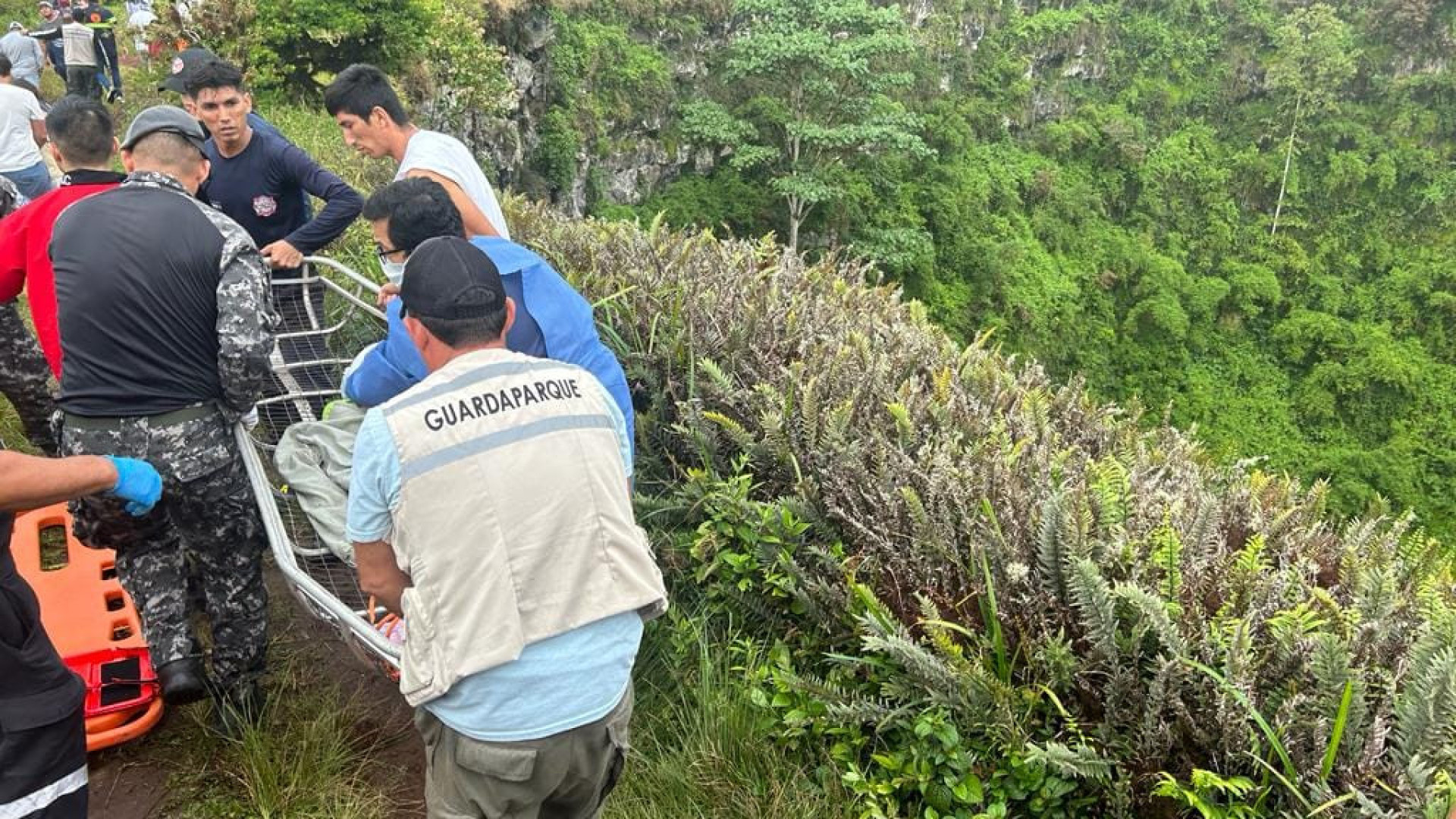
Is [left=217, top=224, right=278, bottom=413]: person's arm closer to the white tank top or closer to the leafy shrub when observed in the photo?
the white tank top

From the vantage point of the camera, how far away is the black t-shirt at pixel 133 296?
250 centimetres

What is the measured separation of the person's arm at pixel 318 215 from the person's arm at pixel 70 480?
1.62 m

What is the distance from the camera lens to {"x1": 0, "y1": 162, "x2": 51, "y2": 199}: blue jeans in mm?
6468

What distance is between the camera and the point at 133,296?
2.52 m

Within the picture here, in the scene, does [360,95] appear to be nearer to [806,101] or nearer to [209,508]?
[209,508]

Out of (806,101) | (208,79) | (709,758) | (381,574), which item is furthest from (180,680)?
(806,101)

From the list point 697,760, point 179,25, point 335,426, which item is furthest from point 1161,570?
point 179,25

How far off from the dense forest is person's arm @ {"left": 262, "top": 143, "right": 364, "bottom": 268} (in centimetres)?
1902

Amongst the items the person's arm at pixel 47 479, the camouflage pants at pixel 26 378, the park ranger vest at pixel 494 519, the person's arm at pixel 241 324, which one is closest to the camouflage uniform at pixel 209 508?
the person's arm at pixel 241 324

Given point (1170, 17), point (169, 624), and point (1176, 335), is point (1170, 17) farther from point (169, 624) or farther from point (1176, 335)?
point (169, 624)

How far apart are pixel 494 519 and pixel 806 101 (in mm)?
26213

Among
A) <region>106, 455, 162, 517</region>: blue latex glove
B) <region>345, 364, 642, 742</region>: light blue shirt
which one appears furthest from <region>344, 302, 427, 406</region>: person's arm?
<region>345, 364, 642, 742</region>: light blue shirt

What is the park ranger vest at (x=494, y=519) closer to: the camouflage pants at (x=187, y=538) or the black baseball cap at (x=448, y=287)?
the black baseball cap at (x=448, y=287)

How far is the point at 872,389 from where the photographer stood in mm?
3145
